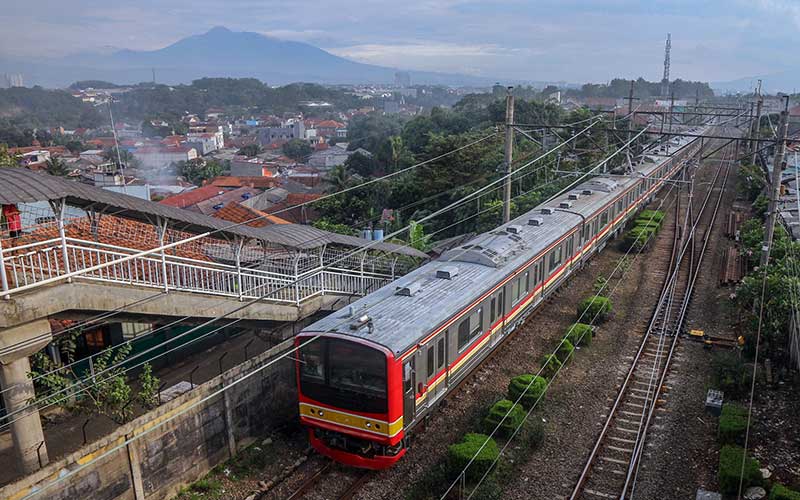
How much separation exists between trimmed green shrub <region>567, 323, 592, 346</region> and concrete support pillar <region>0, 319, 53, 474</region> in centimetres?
1181

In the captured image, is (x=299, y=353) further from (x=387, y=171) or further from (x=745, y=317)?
(x=387, y=171)

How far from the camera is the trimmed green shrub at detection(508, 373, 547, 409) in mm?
12922

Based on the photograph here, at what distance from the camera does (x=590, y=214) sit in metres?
20.9

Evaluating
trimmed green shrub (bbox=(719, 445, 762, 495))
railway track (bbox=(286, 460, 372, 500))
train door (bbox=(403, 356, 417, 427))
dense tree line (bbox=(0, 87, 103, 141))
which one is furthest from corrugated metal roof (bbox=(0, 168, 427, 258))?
dense tree line (bbox=(0, 87, 103, 141))

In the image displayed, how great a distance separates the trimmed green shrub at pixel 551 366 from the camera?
14502mm

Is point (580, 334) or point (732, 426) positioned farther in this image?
point (580, 334)

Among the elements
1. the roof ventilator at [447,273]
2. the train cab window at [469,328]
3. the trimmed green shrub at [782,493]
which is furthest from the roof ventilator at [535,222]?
the trimmed green shrub at [782,493]

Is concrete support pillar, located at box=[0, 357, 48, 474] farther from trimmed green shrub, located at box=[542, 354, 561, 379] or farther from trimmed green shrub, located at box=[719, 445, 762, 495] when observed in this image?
trimmed green shrub, located at box=[719, 445, 762, 495]

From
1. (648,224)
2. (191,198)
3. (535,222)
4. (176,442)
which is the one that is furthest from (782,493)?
(191,198)

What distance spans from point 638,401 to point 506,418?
3569 mm

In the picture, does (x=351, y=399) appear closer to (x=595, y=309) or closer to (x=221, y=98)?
(x=595, y=309)

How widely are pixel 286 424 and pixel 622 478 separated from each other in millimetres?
6745

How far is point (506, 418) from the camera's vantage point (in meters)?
11.9

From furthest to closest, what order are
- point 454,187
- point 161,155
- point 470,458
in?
1. point 161,155
2. point 454,187
3. point 470,458
